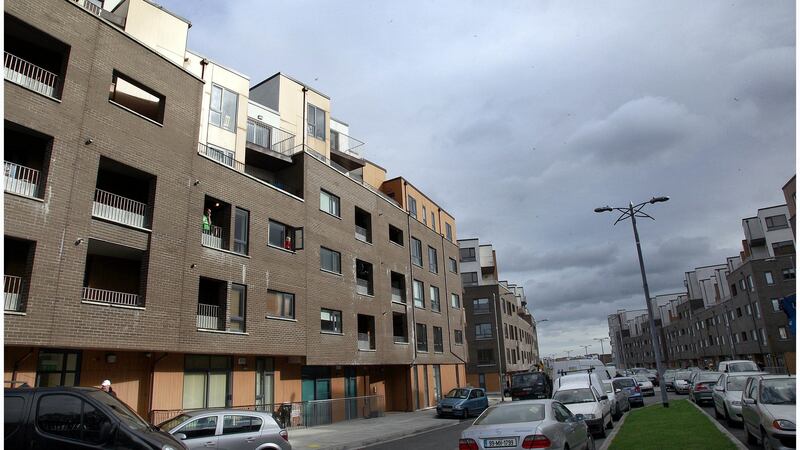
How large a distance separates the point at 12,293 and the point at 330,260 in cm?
1559

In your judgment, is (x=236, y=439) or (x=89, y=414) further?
(x=236, y=439)

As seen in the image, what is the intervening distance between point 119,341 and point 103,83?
8.57 m

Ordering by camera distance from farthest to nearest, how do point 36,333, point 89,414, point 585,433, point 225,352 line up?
point 225,352 → point 36,333 → point 585,433 → point 89,414

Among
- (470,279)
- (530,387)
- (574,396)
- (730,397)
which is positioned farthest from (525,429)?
(470,279)

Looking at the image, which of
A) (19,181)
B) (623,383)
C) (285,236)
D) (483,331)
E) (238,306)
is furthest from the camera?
(483,331)

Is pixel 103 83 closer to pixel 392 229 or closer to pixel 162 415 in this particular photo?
pixel 162 415

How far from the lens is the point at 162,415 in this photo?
1814 cm

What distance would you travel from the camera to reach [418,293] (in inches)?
1512

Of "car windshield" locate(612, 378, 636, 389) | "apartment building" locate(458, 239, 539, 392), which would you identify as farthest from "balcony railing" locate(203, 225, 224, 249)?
"apartment building" locate(458, 239, 539, 392)

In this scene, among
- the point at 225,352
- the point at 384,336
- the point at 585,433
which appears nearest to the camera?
the point at 585,433

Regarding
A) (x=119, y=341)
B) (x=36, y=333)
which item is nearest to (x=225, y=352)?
(x=119, y=341)

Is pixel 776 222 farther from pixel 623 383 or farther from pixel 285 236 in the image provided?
pixel 285 236

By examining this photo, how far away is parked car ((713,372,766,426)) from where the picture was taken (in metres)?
14.8

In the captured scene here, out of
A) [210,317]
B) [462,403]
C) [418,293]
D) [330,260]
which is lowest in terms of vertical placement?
[462,403]
